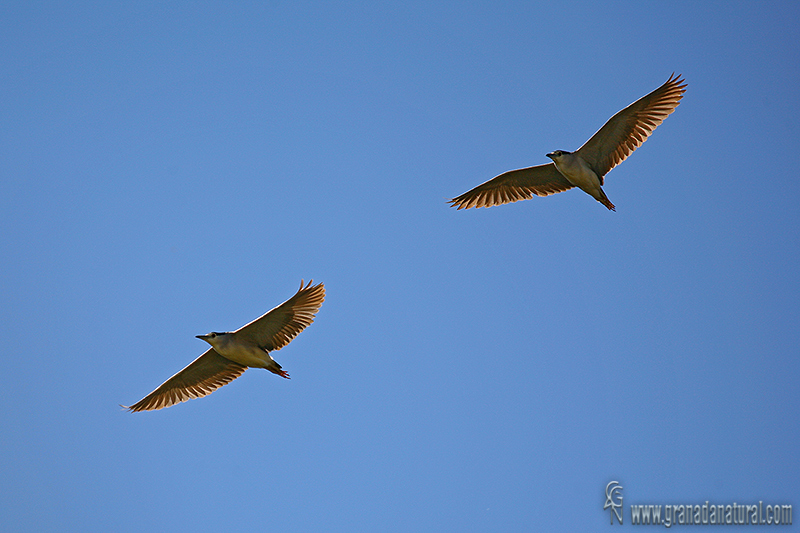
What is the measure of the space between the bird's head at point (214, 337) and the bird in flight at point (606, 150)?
7136 millimetres

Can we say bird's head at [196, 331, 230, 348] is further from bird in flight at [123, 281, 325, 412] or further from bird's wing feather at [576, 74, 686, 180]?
bird's wing feather at [576, 74, 686, 180]

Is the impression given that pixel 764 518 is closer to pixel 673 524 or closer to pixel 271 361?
pixel 673 524

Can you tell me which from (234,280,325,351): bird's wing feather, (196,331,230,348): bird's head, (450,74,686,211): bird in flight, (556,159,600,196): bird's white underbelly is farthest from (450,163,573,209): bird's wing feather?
(196,331,230,348): bird's head

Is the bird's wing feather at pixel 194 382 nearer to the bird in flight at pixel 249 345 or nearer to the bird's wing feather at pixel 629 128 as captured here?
the bird in flight at pixel 249 345

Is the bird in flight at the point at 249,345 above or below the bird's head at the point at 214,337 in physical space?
below

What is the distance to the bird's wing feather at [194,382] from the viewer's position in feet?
65.9

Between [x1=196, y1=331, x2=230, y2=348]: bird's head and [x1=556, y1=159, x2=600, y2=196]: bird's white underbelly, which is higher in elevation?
[x1=196, y1=331, x2=230, y2=348]: bird's head

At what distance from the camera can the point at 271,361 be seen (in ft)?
63.5

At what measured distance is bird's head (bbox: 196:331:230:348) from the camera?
19.0m

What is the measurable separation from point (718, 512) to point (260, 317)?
38.7 feet

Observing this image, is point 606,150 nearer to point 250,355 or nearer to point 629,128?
point 629,128

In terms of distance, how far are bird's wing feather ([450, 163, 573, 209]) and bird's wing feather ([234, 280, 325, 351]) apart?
478 centimetres

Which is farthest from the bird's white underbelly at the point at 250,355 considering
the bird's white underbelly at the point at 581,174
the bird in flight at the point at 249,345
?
the bird's white underbelly at the point at 581,174

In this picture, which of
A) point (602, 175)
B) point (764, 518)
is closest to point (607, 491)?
point (764, 518)
